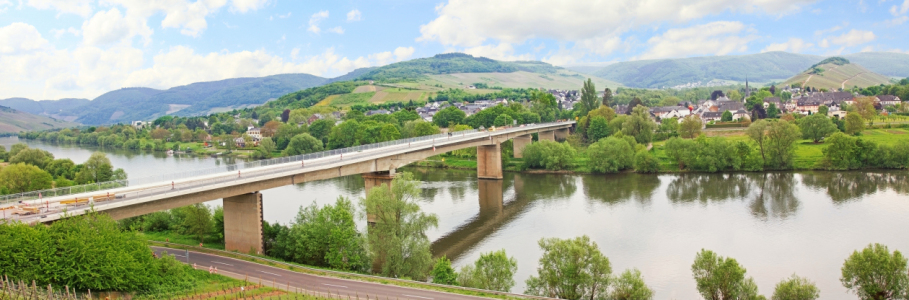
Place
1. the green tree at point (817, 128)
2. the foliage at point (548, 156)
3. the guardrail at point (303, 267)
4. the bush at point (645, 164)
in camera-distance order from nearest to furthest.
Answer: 1. the guardrail at point (303, 267)
2. the bush at point (645, 164)
3. the foliage at point (548, 156)
4. the green tree at point (817, 128)

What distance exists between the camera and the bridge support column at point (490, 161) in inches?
2596

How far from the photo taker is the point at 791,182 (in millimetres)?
55281

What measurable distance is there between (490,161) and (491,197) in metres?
12.0

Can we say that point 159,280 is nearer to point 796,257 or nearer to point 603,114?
point 796,257

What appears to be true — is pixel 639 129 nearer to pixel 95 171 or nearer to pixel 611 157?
pixel 611 157

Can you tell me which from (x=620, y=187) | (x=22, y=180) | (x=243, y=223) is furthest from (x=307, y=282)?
(x=22, y=180)

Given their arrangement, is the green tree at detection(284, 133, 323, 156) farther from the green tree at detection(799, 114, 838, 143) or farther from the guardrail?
the green tree at detection(799, 114, 838, 143)

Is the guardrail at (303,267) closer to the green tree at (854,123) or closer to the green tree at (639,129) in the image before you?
the green tree at (639,129)

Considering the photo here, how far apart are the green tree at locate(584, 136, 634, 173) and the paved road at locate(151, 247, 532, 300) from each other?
4518 cm

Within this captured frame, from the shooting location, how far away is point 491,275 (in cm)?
2580

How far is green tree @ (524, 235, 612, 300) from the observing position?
25250 mm

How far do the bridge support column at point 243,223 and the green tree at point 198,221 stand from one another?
164 centimetres

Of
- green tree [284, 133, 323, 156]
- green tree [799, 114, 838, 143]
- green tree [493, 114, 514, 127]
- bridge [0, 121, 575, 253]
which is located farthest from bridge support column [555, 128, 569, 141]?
bridge [0, 121, 575, 253]

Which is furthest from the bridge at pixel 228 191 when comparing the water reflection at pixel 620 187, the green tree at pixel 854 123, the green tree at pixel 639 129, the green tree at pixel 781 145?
the green tree at pixel 854 123
